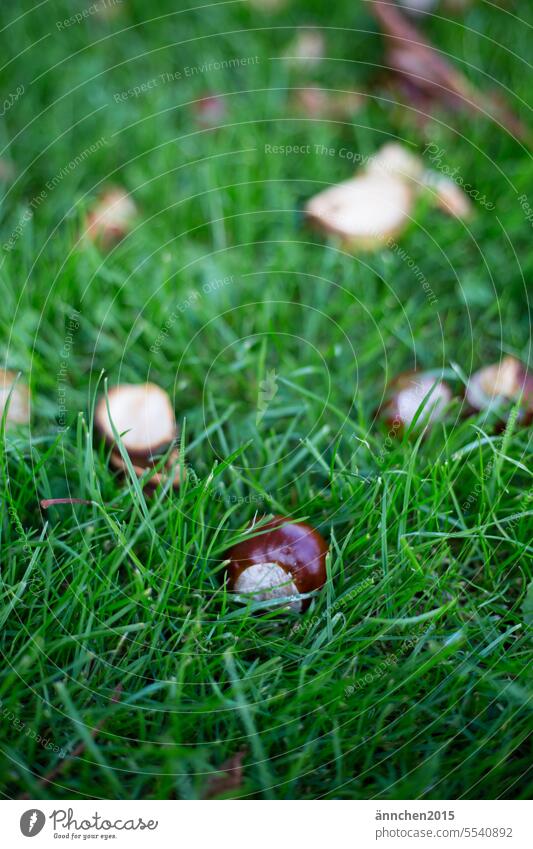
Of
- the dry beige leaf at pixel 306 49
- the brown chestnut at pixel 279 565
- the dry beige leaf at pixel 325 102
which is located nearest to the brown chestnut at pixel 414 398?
the brown chestnut at pixel 279 565

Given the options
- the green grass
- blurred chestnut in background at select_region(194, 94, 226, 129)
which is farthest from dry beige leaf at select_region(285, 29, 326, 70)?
blurred chestnut in background at select_region(194, 94, 226, 129)

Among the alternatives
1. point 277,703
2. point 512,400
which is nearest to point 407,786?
point 277,703

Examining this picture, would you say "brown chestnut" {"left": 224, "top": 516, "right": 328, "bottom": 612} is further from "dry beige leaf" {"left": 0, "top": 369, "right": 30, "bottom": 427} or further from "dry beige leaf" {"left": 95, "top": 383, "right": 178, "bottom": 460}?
"dry beige leaf" {"left": 0, "top": 369, "right": 30, "bottom": 427}

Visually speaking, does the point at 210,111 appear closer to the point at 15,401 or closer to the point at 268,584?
the point at 15,401

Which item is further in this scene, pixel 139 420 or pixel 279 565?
pixel 139 420
